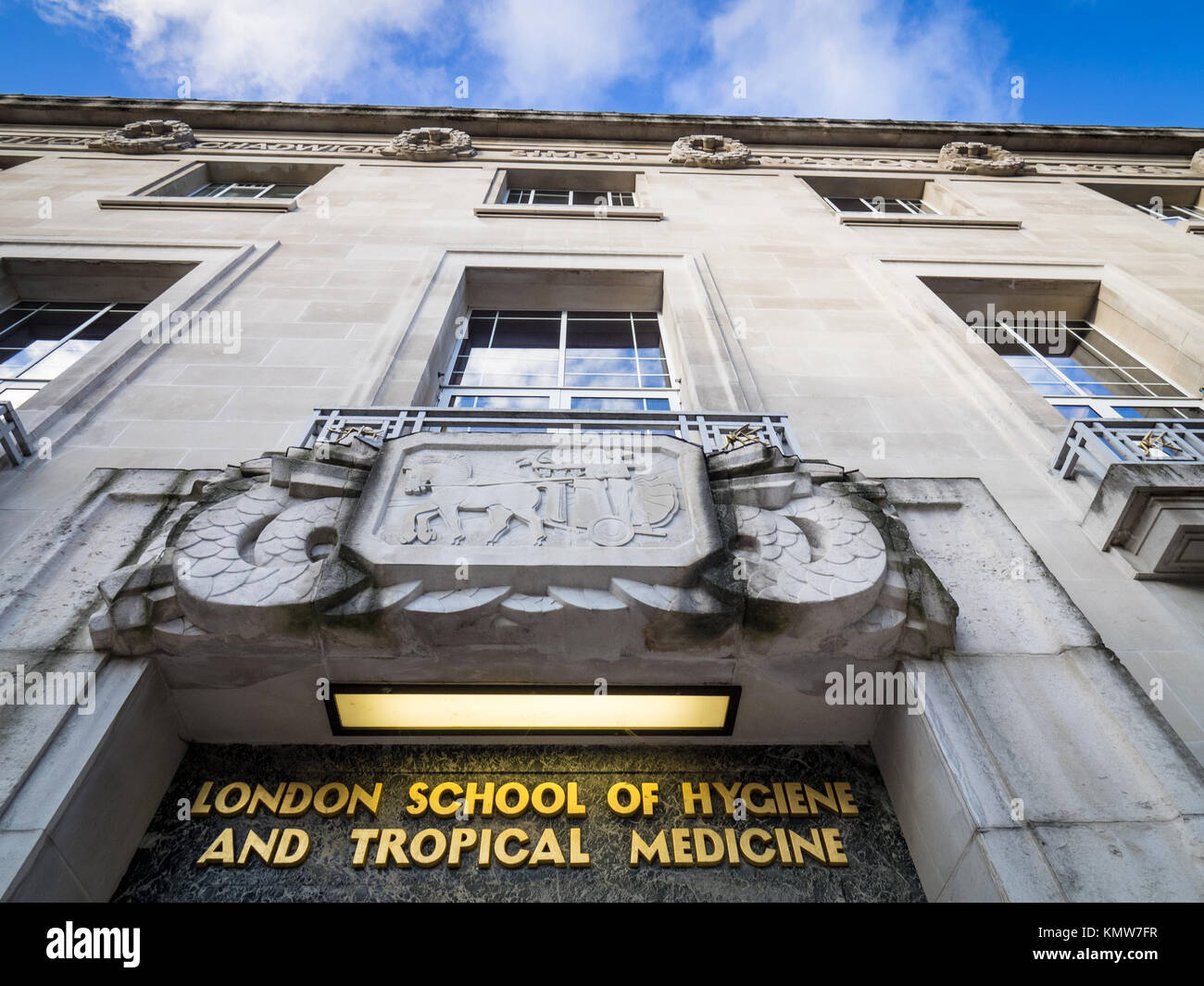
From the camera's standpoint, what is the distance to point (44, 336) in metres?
8.77

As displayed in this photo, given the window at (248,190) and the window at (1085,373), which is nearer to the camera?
the window at (1085,373)

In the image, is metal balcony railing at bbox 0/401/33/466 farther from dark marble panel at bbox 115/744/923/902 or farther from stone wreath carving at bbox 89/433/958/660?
dark marble panel at bbox 115/744/923/902

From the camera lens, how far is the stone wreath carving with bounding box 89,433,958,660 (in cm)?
389

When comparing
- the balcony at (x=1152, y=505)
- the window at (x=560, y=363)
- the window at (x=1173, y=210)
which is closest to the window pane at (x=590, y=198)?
the window at (x=560, y=363)

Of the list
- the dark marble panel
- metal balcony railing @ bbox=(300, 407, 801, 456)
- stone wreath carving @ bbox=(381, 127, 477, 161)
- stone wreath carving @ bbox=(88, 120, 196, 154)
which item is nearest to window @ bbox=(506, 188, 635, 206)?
stone wreath carving @ bbox=(381, 127, 477, 161)

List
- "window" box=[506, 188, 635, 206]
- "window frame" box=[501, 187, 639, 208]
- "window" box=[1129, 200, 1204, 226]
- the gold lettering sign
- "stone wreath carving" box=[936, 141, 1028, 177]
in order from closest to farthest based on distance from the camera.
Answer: the gold lettering sign < "window frame" box=[501, 187, 639, 208] < "window" box=[506, 188, 635, 206] < "stone wreath carving" box=[936, 141, 1028, 177] < "window" box=[1129, 200, 1204, 226]

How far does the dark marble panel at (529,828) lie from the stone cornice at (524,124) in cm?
1570

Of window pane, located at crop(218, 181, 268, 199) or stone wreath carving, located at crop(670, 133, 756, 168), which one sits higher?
stone wreath carving, located at crop(670, 133, 756, 168)

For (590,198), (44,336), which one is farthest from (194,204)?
(590,198)

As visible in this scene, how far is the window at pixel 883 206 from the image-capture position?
14.6 m

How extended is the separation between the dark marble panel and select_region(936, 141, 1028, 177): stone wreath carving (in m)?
15.6

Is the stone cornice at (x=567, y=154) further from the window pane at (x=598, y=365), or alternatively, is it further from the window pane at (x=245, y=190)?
the window pane at (x=598, y=365)

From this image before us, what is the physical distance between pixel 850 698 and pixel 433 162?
47.4 feet
